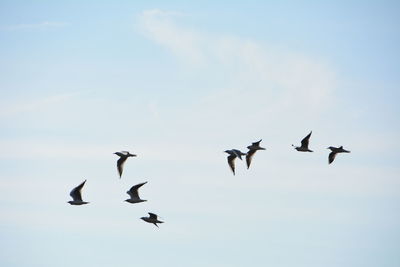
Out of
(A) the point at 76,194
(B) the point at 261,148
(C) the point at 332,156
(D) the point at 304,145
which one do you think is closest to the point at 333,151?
(C) the point at 332,156

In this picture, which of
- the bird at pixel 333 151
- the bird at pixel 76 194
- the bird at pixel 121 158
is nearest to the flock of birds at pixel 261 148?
the bird at pixel 333 151

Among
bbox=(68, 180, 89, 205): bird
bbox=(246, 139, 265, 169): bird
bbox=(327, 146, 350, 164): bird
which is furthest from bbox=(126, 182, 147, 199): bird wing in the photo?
bbox=(327, 146, 350, 164): bird

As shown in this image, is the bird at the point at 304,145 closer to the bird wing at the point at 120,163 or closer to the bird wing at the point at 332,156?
the bird wing at the point at 332,156

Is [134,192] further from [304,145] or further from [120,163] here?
[304,145]

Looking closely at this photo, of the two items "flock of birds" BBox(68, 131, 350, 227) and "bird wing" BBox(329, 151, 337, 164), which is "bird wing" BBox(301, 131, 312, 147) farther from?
"bird wing" BBox(329, 151, 337, 164)

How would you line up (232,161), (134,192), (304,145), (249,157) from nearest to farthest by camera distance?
(134,192), (304,145), (232,161), (249,157)

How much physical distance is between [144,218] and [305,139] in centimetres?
1914

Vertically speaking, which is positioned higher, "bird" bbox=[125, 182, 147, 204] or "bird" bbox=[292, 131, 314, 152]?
"bird" bbox=[292, 131, 314, 152]

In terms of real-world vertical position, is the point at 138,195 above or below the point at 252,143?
below

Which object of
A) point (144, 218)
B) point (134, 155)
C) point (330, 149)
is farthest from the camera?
point (330, 149)

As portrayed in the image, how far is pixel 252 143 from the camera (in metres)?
84.4

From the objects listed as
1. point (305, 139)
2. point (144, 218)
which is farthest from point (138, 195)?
point (305, 139)

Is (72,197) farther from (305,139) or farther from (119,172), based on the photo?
(305,139)

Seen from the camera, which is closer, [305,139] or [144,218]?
[144,218]
